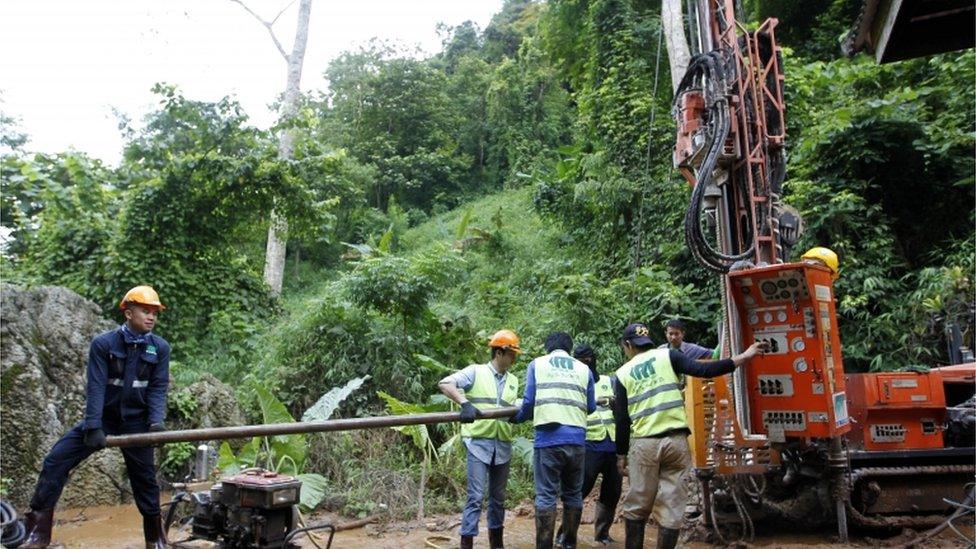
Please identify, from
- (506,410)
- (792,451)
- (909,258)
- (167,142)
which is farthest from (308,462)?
(909,258)

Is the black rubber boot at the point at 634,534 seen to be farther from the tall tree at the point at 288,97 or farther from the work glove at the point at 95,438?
the tall tree at the point at 288,97

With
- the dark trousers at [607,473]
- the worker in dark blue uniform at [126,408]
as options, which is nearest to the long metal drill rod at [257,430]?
the worker in dark blue uniform at [126,408]

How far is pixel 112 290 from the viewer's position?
12.3 meters

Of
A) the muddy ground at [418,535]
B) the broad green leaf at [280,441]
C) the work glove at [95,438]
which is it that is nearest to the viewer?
the work glove at [95,438]

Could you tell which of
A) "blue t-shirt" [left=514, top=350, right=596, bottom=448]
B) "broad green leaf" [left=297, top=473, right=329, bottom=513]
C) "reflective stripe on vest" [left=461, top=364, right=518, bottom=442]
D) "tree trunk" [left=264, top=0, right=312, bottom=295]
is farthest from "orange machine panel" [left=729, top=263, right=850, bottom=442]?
"tree trunk" [left=264, top=0, right=312, bottom=295]

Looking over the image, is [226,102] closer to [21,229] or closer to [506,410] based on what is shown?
[21,229]

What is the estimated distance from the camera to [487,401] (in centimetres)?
637

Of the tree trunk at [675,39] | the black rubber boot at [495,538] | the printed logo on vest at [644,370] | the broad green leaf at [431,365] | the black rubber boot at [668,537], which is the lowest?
the black rubber boot at [495,538]

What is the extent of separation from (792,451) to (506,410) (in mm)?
2856

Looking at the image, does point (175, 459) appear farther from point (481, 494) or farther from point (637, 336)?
point (637, 336)

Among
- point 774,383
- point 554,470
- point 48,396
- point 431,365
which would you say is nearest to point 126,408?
point 554,470

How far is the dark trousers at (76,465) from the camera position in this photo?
5.13m

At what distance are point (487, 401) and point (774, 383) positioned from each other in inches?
101

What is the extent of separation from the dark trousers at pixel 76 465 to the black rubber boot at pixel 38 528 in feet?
0.18
